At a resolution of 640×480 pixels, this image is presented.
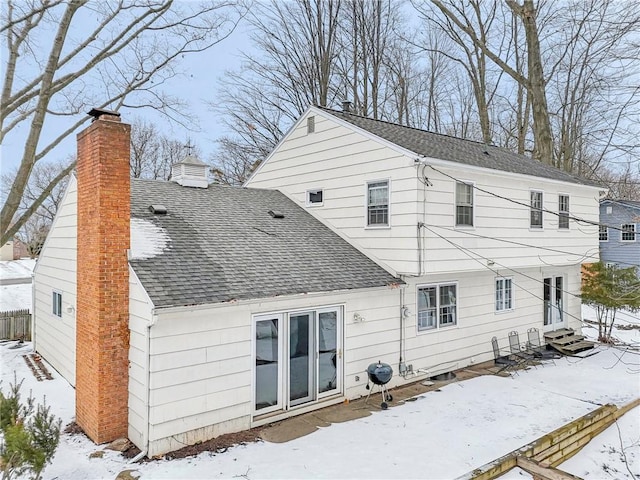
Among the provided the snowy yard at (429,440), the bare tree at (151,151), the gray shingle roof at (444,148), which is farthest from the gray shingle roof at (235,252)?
the bare tree at (151,151)

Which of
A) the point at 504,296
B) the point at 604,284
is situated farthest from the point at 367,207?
the point at 604,284

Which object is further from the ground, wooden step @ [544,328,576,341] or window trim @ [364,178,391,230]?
window trim @ [364,178,391,230]

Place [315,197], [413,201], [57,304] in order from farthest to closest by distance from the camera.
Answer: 1. [315,197]
2. [57,304]
3. [413,201]

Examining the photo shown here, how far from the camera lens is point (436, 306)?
34.4ft

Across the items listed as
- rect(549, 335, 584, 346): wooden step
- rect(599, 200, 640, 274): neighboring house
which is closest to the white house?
rect(549, 335, 584, 346): wooden step

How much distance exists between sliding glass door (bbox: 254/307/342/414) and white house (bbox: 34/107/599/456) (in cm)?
3

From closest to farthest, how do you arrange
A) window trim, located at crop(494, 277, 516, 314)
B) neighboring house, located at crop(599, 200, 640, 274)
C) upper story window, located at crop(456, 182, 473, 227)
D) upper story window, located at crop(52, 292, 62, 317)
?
upper story window, located at crop(456, 182, 473, 227) < upper story window, located at crop(52, 292, 62, 317) < window trim, located at crop(494, 277, 516, 314) < neighboring house, located at crop(599, 200, 640, 274)

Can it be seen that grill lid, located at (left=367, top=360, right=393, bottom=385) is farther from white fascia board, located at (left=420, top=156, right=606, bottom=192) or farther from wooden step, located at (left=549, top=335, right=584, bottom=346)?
wooden step, located at (left=549, top=335, right=584, bottom=346)

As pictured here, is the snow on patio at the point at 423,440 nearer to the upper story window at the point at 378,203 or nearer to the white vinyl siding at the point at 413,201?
the white vinyl siding at the point at 413,201

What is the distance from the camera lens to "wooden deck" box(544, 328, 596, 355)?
1323 cm

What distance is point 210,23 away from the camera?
12812 mm

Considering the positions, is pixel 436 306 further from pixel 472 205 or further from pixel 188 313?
pixel 188 313

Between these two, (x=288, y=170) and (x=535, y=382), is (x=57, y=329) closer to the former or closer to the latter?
(x=288, y=170)

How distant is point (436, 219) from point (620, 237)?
22.1 meters
